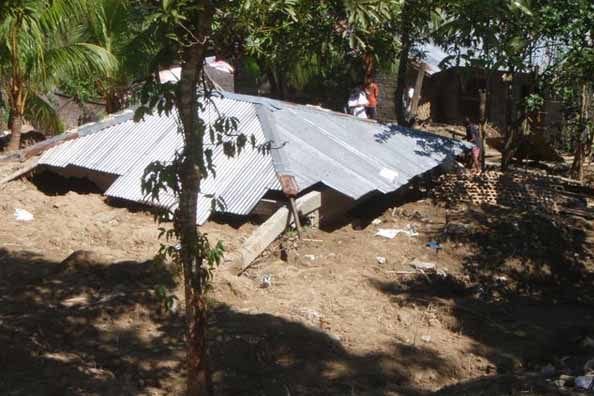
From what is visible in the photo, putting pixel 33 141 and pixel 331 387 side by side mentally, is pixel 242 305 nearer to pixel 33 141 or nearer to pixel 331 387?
pixel 331 387

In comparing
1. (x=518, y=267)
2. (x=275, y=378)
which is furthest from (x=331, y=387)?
(x=518, y=267)

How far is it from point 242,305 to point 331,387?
1609 mm

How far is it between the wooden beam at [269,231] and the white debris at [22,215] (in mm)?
2575

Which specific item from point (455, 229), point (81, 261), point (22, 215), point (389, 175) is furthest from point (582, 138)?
point (81, 261)

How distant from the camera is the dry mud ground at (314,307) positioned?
5.68 meters

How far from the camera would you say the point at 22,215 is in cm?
902

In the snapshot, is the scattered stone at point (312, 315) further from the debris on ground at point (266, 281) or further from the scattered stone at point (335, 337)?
the debris on ground at point (266, 281)

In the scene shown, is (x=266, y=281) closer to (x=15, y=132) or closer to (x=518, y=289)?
(x=518, y=289)

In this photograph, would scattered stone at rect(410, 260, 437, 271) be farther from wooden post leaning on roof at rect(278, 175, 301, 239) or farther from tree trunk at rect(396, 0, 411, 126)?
tree trunk at rect(396, 0, 411, 126)

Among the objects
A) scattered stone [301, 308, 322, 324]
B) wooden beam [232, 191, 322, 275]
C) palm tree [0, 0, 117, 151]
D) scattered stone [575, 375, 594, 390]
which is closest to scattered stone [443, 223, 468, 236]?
wooden beam [232, 191, 322, 275]

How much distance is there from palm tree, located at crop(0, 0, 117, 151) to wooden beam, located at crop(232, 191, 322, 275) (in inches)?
143

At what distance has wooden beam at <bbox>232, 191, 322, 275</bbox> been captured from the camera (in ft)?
26.2

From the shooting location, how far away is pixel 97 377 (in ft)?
17.6

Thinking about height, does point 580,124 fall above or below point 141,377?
above
